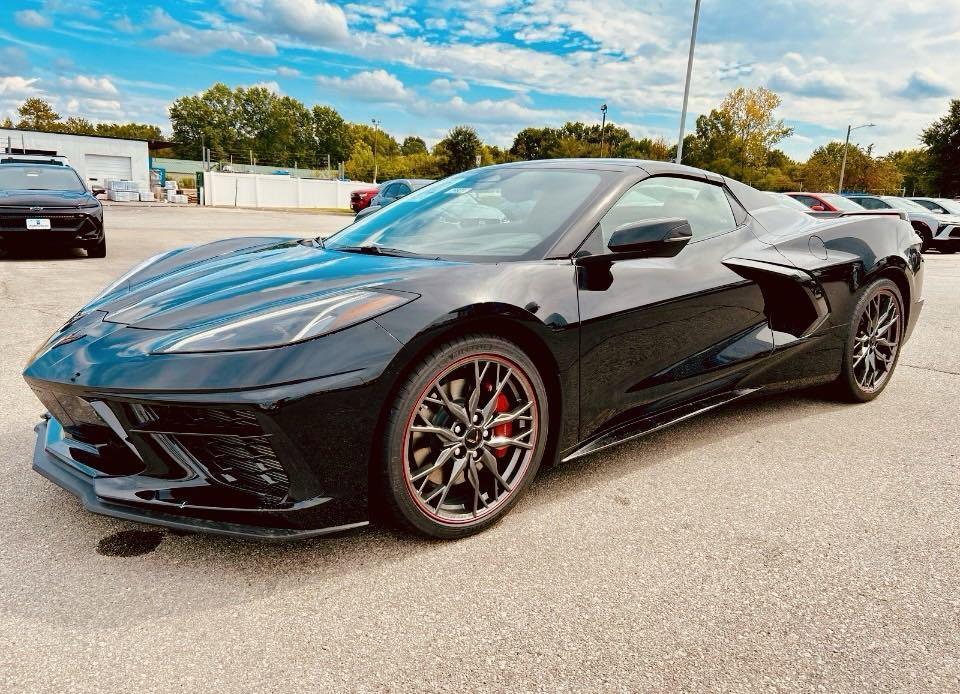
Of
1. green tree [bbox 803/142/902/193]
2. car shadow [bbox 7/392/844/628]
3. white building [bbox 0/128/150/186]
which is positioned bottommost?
car shadow [bbox 7/392/844/628]

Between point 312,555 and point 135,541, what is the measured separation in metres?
0.57

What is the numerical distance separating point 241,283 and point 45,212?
8592 mm

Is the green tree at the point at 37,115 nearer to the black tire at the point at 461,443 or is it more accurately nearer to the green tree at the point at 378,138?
the green tree at the point at 378,138

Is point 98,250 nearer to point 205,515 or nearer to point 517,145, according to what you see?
point 205,515

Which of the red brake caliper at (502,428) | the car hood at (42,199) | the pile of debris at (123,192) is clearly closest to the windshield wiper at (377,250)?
the red brake caliper at (502,428)

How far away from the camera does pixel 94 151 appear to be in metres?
40.1

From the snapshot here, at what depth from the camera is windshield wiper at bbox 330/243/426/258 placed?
2.66 metres

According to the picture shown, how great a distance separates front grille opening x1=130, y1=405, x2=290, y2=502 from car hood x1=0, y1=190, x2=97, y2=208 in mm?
9070

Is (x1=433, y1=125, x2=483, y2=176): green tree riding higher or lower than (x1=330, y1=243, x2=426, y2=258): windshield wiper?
higher

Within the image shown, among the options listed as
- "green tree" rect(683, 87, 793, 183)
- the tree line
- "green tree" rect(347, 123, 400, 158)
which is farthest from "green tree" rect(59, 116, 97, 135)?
"green tree" rect(683, 87, 793, 183)

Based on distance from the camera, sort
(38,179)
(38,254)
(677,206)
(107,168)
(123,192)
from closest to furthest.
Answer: (677,206) → (38,179) → (38,254) → (123,192) → (107,168)

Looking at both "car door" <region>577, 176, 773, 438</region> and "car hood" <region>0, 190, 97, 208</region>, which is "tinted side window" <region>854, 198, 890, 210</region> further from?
"car hood" <region>0, 190, 97, 208</region>

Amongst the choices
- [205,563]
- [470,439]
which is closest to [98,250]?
[205,563]

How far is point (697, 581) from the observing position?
6.87 ft
